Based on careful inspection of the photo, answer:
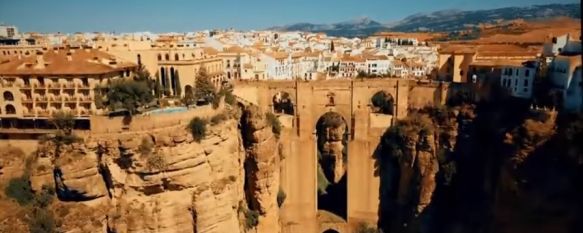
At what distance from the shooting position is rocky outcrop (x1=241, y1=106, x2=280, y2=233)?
2102 cm

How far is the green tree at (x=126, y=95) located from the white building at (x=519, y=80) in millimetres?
14608

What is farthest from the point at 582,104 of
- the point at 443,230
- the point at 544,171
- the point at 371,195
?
the point at 371,195

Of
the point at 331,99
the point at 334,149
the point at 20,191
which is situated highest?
the point at 331,99

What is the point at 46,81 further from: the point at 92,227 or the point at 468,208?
the point at 468,208

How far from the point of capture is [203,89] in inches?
775

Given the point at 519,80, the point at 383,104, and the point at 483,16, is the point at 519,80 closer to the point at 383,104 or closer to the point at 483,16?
the point at 383,104

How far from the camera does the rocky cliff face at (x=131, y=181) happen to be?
52.1 ft

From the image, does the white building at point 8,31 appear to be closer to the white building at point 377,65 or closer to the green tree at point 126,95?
the green tree at point 126,95

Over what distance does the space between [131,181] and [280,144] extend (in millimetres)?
9003

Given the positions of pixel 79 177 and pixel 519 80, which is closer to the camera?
pixel 79 177

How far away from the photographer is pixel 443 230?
22438 millimetres

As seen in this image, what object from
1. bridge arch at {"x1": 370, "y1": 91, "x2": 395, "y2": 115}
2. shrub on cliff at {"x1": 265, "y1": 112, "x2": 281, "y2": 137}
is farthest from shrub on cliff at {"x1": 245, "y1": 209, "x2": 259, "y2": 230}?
bridge arch at {"x1": 370, "y1": 91, "x2": 395, "y2": 115}

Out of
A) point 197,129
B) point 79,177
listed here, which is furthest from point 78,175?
point 197,129

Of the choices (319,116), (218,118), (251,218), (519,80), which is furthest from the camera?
(319,116)
